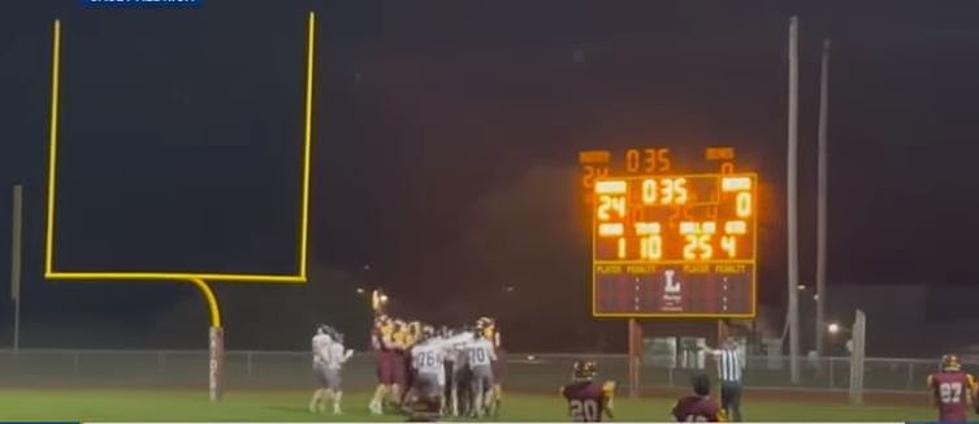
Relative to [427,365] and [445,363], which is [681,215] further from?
[427,365]

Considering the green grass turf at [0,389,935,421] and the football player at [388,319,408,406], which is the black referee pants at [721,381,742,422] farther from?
the football player at [388,319,408,406]

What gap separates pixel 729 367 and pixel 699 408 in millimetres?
10312

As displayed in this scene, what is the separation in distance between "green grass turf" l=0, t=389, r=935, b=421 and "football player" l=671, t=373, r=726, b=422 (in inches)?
393

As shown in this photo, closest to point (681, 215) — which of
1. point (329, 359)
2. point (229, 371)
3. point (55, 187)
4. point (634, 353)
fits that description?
point (634, 353)

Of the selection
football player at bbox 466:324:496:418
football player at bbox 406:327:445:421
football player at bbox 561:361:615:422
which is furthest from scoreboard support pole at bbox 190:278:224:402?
football player at bbox 561:361:615:422

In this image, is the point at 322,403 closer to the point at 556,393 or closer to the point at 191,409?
the point at 191,409

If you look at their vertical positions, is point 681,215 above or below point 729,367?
above

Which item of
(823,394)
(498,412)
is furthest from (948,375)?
(823,394)

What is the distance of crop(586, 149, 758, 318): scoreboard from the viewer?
28297 mm

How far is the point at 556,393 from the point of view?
35250mm

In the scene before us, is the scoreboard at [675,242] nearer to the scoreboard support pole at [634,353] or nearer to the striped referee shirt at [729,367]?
the scoreboard support pole at [634,353]

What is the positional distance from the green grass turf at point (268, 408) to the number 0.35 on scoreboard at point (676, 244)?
1929 mm

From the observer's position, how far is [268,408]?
26.9 m

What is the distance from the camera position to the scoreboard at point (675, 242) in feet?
92.8
